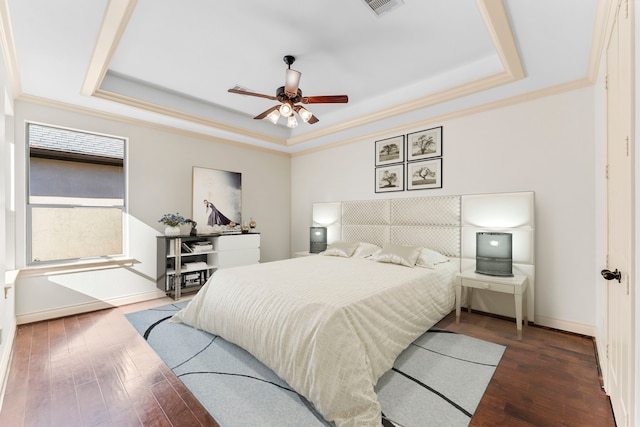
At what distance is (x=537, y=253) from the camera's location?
317cm

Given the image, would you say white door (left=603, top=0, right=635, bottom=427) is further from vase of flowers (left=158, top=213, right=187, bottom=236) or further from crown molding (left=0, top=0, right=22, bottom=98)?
vase of flowers (left=158, top=213, right=187, bottom=236)

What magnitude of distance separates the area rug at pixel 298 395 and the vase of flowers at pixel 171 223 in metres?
1.58

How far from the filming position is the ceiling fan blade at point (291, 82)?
Answer: 2656 mm

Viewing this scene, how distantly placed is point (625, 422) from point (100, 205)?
5.24 meters

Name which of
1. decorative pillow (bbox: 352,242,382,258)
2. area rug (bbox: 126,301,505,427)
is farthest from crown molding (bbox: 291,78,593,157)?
area rug (bbox: 126,301,505,427)

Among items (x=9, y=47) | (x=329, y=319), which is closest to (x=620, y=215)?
(x=329, y=319)

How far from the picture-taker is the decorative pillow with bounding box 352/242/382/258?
4207 millimetres

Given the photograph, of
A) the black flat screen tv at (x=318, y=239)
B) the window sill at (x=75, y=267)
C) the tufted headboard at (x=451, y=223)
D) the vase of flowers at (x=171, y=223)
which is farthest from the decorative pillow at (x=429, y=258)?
the window sill at (x=75, y=267)

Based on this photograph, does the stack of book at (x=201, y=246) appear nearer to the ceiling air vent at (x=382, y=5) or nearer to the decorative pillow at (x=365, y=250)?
the decorative pillow at (x=365, y=250)

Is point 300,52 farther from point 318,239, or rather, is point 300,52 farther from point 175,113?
point 318,239

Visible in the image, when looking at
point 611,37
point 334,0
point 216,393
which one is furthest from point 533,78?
point 216,393

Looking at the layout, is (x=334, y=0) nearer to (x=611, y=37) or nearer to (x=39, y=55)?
(x=611, y=37)

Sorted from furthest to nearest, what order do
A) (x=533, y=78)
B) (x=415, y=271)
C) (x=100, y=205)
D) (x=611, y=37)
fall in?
(x=100, y=205)
(x=415, y=271)
(x=533, y=78)
(x=611, y=37)

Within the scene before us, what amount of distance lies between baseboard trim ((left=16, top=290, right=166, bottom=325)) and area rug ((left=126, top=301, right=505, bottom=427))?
49.9 inches
